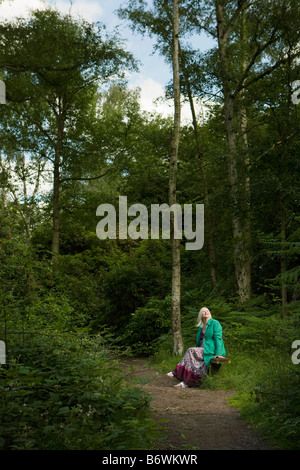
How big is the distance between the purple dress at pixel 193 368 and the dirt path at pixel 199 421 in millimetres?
307

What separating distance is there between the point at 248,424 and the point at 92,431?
2.30m

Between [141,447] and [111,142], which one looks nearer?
[141,447]

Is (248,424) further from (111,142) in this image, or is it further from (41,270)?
(111,142)

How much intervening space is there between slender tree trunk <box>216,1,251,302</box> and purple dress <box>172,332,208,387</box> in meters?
6.34

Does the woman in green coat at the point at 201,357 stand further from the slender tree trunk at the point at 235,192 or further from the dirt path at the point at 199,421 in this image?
the slender tree trunk at the point at 235,192

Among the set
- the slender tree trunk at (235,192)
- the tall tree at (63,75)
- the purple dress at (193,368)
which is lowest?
the purple dress at (193,368)

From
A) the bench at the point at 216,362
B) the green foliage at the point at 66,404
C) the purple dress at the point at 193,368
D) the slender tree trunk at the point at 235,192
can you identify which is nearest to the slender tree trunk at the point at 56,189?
the slender tree trunk at the point at 235,192

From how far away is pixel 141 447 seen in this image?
15.5 ft

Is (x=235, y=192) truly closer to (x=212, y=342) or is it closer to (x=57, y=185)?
(x=212, y=342)

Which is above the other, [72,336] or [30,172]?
[30,172]

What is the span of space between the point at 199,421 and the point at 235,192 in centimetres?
919

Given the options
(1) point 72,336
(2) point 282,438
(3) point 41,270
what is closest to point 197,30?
(3) point 41,270

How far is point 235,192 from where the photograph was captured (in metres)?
14.4

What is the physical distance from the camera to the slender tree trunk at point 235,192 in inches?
571
